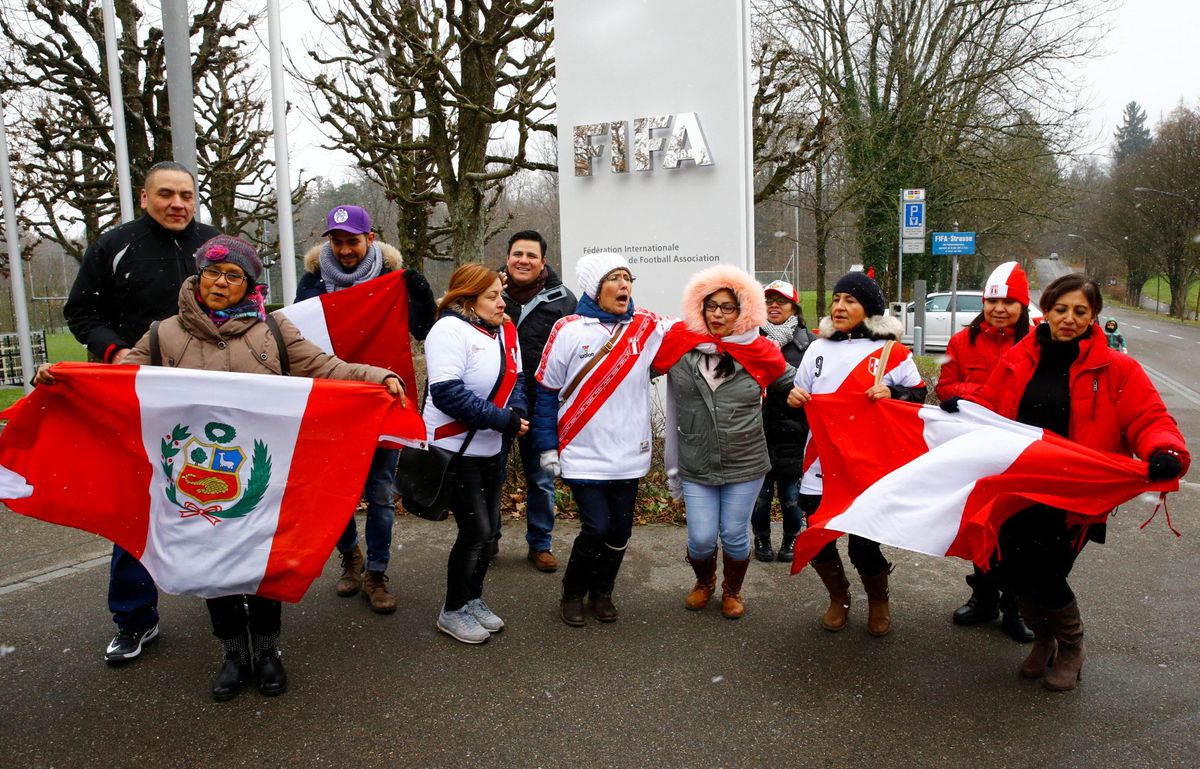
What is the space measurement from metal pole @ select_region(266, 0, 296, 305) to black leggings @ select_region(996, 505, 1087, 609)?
20.4ft

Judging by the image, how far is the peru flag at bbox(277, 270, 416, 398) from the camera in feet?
15.0

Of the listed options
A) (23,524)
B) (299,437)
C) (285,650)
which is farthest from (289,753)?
(23,524)

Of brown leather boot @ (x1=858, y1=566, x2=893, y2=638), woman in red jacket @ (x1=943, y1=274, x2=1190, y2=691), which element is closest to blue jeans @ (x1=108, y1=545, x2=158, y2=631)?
brown leather boot @ (x1=858, y1=566, x2=893, y2=638)

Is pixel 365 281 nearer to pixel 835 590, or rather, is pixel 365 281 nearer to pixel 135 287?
pixel 135 287

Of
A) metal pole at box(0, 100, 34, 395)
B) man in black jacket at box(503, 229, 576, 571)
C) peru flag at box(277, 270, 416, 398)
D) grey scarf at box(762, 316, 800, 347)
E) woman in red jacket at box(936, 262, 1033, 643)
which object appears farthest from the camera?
metal pole at box(0, 100, 34, 395)

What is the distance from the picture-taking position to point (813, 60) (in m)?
23.5

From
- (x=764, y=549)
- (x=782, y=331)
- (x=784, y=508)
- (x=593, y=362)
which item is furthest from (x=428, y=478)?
(x=782, y=331)

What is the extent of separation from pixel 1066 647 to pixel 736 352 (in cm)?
196

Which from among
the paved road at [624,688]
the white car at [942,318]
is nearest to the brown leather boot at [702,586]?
the paved road at [624,688]

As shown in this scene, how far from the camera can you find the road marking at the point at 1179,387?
13742mm

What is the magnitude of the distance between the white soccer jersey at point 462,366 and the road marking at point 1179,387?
13503 millimetres

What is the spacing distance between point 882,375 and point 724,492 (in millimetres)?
975

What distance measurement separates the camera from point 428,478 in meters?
3.85

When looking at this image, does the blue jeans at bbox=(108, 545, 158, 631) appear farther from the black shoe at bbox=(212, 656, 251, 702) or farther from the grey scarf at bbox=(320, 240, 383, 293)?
the grey scarf at bbox=(320, 240, 383, 293)
